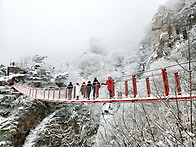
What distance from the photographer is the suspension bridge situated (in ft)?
10.2

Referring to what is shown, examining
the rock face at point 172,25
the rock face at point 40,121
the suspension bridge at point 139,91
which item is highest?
the rock face at point 172,25

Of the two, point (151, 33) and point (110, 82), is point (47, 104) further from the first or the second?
point (151, 33)

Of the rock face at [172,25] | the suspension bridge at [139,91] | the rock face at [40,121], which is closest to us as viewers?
the suspension bridge at [139,91]

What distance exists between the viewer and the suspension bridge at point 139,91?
3.12 meters

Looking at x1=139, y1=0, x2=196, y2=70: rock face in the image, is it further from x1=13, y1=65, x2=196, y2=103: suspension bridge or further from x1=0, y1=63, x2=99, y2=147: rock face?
x1=0, y1=63, x2=99, y2=147: rock face

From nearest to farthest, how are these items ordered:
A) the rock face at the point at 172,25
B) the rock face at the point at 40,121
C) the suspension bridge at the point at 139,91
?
the suspension bridge at the point at 139,91 < the rock face at the point at 40,121 < the rock face at the point at 172,25

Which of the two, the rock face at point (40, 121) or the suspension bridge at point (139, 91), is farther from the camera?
the rock face at point (40, 121)

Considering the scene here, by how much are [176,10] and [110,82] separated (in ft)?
85.7

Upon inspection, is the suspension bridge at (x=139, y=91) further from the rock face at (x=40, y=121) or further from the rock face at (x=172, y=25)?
the rock face at (x=172, y=25)

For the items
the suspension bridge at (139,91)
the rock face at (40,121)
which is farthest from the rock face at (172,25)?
the rock face at (40,121)

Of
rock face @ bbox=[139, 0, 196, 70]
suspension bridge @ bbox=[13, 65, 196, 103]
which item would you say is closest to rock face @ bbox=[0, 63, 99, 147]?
suspension bridge @ bbox=[13, 65, 196, 103]

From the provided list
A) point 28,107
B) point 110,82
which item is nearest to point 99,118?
point 28,107

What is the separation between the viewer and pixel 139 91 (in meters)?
5.58

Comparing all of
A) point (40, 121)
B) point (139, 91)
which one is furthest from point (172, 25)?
point (40, 121)
